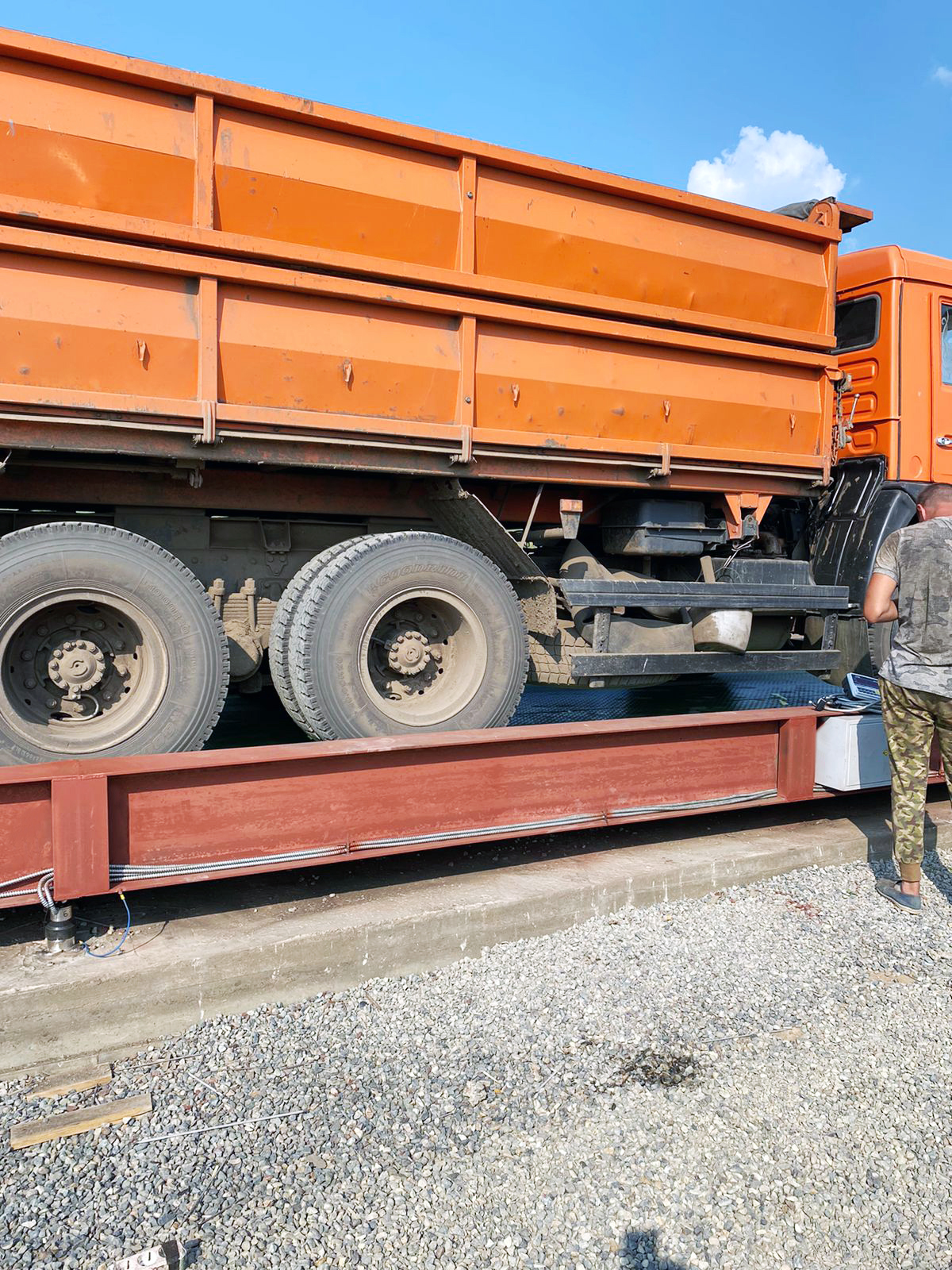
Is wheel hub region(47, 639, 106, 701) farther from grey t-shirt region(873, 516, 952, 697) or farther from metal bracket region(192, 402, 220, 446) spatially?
grey t-shirt region(873, 516, 952, 697)

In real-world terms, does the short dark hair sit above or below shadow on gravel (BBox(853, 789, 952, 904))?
above

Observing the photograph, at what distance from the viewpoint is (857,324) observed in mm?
5910

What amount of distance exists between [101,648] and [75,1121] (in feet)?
5.91

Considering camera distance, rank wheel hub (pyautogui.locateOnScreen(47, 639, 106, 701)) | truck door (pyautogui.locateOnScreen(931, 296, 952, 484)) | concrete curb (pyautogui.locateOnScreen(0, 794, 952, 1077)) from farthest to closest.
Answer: truck door (pyautogui.locateOnScreen(931, 296, 952, 484)) → wheel hub (pyautogui.locateOnScreen(47, 639, 106, 701)) → concrete curb (pyautogui.locateOnScreen(0, 794, 952, 1077))

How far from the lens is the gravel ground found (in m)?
2.06

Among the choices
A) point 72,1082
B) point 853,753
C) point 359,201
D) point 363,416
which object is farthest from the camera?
point 853,753

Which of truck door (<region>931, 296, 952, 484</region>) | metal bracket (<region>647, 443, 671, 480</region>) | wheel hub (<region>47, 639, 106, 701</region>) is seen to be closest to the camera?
wheel hub (<region>47, 639, 106, 701</region>)

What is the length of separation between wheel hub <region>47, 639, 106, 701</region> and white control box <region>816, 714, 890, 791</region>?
3.26m

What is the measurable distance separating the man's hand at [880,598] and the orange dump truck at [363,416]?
0.91m

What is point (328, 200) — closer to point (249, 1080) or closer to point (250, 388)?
point (250, 388)

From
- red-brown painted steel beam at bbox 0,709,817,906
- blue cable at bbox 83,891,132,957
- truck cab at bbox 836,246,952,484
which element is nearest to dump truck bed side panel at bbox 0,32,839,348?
truck cab at bbox 836,246,952,484

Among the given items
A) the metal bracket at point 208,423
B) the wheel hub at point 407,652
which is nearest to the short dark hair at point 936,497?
the wheel hub at point 407,652

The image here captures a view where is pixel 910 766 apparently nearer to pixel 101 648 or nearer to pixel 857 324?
pixel 857 324

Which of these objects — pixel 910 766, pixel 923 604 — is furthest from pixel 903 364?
pixel 910 766
